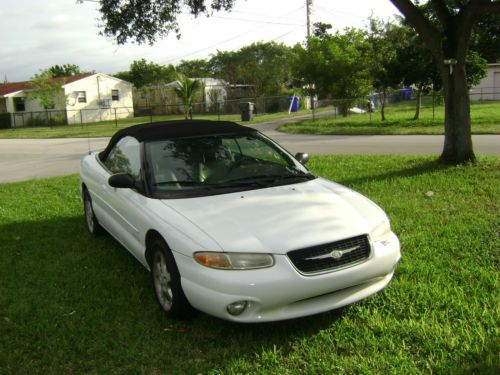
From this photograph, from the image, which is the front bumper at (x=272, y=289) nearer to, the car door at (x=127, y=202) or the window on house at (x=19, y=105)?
the car door at (x=127, y=202)

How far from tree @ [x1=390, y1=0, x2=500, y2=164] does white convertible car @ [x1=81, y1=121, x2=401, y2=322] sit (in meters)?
5.43

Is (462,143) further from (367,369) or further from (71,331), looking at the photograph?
(71,331)

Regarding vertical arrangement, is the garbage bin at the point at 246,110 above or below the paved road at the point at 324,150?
above

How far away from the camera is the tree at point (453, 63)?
29.5ft

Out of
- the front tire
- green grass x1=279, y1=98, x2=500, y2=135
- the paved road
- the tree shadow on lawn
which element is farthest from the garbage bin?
the front tire

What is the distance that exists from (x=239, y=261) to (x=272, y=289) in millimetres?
280

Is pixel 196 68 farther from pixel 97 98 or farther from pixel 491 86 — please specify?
pixel 491 86

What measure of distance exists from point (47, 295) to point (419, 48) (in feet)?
66.7

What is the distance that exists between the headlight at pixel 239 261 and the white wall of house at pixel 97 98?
39.8 metres

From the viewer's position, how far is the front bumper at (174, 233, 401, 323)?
10.2ft

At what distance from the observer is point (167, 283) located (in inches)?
146

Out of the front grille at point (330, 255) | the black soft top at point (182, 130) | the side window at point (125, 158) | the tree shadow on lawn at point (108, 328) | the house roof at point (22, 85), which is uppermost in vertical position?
the house roof at point (22, 85)

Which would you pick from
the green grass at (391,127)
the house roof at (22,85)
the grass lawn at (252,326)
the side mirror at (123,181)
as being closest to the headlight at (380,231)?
the grass lawn at (252,326)

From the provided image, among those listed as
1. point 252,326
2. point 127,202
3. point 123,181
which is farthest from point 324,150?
point 252,326
